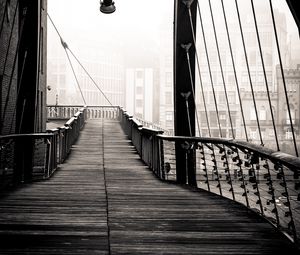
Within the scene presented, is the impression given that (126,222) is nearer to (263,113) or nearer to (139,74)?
(263,113)

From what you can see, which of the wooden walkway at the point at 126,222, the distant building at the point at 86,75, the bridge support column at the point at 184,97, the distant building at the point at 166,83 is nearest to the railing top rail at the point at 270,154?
the wooden walkway at the point at 126,222

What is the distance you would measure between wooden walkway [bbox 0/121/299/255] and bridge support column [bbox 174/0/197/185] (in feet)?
2.02

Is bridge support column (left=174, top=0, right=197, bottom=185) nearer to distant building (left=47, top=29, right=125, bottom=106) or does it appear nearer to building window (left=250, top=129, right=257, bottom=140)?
building window (left=250, top=129, right=257, bottom=140)

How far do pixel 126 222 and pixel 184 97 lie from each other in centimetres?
357

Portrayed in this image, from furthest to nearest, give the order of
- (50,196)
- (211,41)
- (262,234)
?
(211,41) → (50,196) → (262,234)

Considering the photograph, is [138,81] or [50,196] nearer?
[50,196]

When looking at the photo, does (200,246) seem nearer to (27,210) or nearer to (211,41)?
(27,210)

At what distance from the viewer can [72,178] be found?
746cm

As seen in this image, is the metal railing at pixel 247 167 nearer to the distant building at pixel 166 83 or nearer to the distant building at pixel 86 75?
the distant building at pixel 166 83

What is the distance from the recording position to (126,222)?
3934 millimetres

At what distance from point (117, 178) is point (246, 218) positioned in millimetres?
3773

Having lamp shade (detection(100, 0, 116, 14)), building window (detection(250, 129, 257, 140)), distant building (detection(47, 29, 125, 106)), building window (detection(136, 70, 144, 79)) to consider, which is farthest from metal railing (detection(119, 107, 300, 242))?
building window (detection(136, 70, 144, 79))

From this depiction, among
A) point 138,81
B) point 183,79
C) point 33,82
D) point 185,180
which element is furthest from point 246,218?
point 138,81

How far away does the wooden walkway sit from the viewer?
315cm
